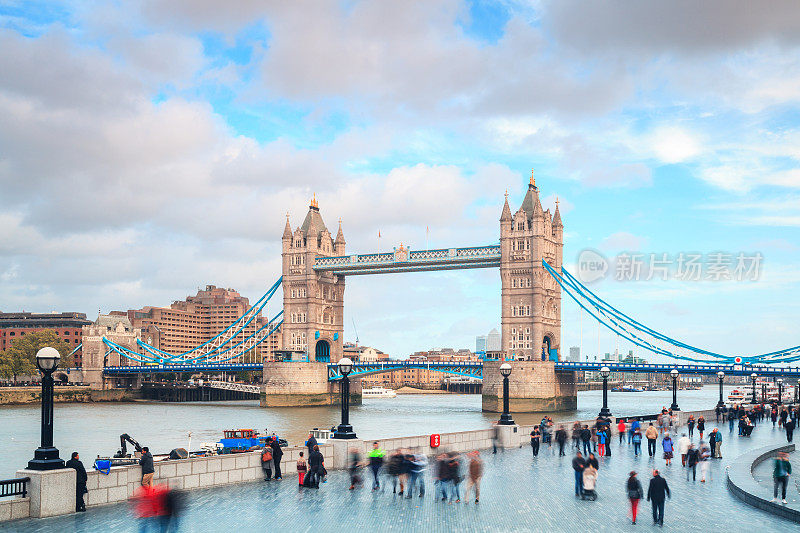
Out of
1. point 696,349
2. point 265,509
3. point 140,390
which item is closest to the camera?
point 265,509

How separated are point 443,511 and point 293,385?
87.1m

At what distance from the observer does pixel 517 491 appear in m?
22.5

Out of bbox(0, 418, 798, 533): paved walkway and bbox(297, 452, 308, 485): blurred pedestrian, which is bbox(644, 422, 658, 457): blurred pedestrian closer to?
bbox(0, 418, 798, 533): paved walkway

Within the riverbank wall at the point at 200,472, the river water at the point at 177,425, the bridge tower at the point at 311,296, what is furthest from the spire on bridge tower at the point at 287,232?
the riverbank wall at the point at 200,472

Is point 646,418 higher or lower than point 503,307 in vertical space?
lower

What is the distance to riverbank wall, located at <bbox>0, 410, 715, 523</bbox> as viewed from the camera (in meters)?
18.5

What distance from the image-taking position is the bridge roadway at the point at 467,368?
8419cm

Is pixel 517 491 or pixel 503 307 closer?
pixel 517 491

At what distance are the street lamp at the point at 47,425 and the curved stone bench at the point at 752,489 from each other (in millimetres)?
15848

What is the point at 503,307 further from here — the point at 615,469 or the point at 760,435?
the point at 615,469

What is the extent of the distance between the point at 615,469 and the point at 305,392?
80573 mm

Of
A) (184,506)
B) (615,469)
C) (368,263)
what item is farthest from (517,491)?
(368,263)

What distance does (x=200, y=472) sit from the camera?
22.5m

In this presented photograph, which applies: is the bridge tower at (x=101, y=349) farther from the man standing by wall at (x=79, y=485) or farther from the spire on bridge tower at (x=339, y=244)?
the man standing by wall at (x=79, y=485)
